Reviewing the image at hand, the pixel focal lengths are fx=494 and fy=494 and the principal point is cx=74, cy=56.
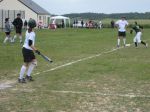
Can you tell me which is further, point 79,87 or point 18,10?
point 18,10

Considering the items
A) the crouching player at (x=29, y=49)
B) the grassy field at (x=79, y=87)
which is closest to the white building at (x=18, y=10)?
the grassy field at (x=79, y=87)

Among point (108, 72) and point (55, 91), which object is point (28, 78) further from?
point (108, 72)

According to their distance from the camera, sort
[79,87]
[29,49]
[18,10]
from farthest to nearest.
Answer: [18,10] → [29,49] → [79,87]

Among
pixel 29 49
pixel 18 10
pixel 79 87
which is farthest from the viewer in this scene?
pixel 18 10

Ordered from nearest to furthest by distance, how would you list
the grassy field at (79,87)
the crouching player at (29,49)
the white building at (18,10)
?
the grassy field at (79,87), the crouching player at (29,49), the white building at (18,10)

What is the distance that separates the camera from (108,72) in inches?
631

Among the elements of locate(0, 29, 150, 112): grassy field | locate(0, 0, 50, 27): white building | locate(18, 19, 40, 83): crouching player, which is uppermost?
locate(0, 0, 50, 27): white building

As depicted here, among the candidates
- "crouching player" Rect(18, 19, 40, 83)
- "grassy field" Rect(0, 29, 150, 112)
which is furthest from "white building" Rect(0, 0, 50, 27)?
"crouching player" Rect(18, 19, 40, 83)

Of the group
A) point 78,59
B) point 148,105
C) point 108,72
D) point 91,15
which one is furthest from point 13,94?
point 91,15

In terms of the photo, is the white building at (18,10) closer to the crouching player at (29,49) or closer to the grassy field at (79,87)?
the grassy field at (79,87)

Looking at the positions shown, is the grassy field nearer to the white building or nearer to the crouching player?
the crouching player

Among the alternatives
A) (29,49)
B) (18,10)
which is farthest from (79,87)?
(18,10)

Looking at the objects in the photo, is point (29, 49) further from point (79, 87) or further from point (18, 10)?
point (18, 10)

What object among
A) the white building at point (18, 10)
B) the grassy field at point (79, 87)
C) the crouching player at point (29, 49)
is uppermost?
the white building at point (18, 10)
